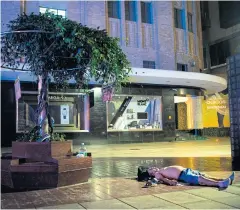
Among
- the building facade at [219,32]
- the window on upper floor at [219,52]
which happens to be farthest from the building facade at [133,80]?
the window on upper floor at [219,52]

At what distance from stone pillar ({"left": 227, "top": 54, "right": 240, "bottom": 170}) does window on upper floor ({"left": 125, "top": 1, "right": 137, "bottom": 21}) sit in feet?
41.4

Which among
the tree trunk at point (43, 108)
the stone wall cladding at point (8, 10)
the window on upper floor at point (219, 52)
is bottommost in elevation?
the tree trunk at point (43, 108)

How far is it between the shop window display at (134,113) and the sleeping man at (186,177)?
13184 millimetres

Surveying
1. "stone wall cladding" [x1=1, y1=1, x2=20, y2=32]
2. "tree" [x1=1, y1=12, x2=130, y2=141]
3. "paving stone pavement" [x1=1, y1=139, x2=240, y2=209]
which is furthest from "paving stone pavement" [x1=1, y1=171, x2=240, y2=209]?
"stone wall cladding" [x1=1, y1=1, x2=20, y2=32]

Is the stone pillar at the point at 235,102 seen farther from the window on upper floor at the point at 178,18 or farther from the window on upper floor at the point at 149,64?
the window on upper floor at the point at 178,18

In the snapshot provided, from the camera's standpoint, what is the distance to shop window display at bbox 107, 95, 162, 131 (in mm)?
20156

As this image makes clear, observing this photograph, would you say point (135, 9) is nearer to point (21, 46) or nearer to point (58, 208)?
point (21, 46)

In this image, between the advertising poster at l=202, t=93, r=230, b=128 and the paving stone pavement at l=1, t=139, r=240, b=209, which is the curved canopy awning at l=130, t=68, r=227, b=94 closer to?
the advertising poster at l=202, t=93, r=230, b=128

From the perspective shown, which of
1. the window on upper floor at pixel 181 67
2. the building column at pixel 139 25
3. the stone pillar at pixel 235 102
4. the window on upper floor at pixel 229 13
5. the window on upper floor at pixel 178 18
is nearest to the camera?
the stone pillar at pixel 235 102

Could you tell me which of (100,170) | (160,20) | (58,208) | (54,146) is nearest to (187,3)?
(160,20)

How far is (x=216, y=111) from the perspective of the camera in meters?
30.8

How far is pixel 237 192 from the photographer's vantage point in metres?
5.54

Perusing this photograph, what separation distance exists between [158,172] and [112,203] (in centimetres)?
185

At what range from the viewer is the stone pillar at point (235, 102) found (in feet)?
28.5
